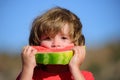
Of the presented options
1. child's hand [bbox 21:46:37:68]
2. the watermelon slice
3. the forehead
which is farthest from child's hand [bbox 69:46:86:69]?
child's hand [bbox 21:46:37:68]

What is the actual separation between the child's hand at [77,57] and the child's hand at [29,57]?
0.46 m

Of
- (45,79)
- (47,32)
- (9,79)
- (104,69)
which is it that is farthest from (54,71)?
(104,69)

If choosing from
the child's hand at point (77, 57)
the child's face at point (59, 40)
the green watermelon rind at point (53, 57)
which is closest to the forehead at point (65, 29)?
the child's face at point (59, 40)

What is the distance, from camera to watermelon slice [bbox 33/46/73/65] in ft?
16.8

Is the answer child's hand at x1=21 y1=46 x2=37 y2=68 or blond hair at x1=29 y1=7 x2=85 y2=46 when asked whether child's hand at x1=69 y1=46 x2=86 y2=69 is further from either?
Result: child's hand at x1=21 y1=46 x2=37 y2=68

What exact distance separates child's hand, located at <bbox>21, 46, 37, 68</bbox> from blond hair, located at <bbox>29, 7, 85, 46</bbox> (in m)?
0.33

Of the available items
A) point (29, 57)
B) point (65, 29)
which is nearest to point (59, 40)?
point (65, 29)

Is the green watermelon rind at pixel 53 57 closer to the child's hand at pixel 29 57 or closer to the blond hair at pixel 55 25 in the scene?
the child's hand at pixel 29 57

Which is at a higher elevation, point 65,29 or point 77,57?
point 65,29

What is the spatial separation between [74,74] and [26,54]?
0.63 metres

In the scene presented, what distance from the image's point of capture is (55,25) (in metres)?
5.54

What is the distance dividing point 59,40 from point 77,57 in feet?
0.99

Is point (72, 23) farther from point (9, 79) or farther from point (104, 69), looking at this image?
point (104, 69)

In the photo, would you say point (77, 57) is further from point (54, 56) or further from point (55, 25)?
point (55, 25)
